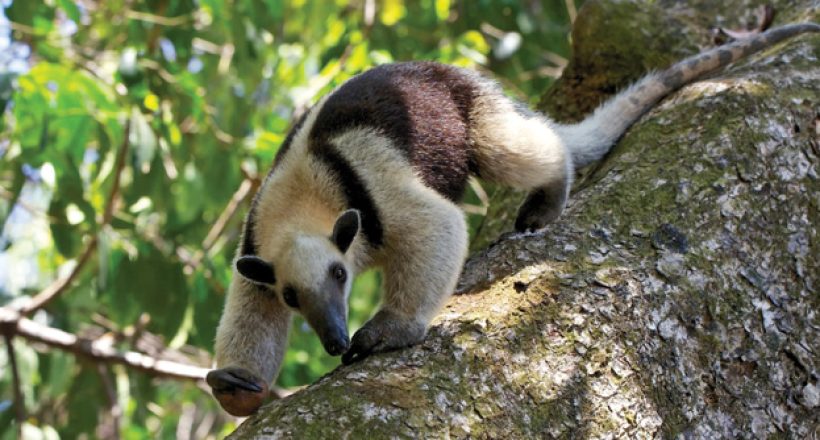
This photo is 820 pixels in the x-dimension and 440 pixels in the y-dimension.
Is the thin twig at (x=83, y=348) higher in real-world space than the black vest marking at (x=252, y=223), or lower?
lower

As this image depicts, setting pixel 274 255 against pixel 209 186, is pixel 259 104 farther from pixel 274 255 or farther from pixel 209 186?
pixel 274 255

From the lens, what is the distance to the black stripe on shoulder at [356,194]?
3.80 metres

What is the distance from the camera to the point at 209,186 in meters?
5.52

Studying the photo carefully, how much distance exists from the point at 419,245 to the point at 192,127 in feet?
11.3

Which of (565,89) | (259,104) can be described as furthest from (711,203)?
(259,104)

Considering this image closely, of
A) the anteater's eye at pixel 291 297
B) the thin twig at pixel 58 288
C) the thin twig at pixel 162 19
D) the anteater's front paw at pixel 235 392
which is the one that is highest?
the thin twig at pixel 162 19

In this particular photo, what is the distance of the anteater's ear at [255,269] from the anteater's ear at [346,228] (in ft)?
0.95

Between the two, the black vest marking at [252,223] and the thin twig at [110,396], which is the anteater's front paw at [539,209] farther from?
the thin twig at [110,396]

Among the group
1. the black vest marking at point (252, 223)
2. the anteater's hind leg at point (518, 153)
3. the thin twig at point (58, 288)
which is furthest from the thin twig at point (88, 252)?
the anteater's hind leg at point (518, 153)

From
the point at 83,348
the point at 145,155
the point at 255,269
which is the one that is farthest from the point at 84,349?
the point at 255,269

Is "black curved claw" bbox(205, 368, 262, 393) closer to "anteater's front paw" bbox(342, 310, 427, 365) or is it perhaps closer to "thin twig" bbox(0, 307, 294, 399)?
"anteater's front paw" bbox(342, 310, 427, 365)

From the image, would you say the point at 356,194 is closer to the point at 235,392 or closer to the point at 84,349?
the point at 235,392

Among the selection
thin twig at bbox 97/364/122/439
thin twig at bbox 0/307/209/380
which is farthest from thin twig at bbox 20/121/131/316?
thin twig at bbox 97/364/122/439

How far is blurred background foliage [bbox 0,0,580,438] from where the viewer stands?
481 centimetres
